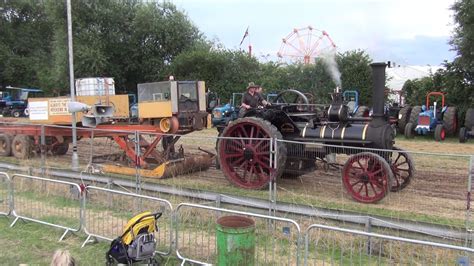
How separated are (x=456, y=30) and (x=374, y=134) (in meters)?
12.4

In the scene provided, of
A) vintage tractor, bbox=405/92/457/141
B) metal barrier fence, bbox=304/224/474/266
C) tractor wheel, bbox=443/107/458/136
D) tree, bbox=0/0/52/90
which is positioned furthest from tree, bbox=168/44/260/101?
metal barrier fence, bbox=304/224/474/266

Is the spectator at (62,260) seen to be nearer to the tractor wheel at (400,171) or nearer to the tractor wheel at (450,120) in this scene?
the tractor wheel at (400,171)

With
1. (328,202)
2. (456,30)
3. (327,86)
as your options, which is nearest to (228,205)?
(328,202)

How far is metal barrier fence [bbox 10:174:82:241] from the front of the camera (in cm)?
654

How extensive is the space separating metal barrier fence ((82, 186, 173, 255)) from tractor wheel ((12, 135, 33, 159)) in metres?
5.08

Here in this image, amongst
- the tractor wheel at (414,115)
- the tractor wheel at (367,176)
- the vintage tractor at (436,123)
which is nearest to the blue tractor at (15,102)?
the tractor wheel at (414,115)

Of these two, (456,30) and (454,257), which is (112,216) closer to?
(454,257)

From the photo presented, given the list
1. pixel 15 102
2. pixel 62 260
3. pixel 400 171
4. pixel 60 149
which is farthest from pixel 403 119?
pixel 15 102

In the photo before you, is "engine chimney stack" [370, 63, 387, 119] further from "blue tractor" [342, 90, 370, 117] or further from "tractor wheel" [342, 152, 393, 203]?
"blue tractor" [342, 90, 370, 117]

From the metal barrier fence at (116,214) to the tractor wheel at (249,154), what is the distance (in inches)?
69.1

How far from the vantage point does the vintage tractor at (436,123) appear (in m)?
16.0

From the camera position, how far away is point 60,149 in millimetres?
12992

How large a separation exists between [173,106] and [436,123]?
10.4 metres

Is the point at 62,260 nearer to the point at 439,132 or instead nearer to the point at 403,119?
the point at 439,132
